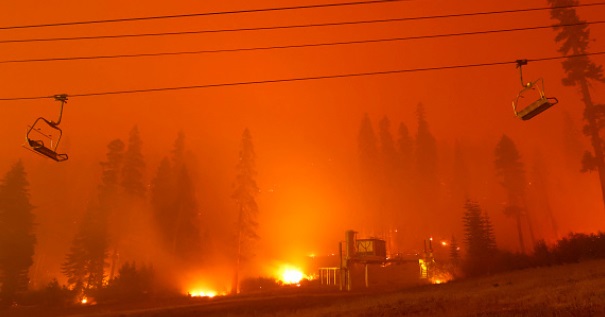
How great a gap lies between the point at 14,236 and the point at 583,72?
57.4m

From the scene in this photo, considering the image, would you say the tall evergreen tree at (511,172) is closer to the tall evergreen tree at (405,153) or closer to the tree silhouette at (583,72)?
the tall evergreen tree at (405,153)

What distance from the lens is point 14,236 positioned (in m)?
45.9

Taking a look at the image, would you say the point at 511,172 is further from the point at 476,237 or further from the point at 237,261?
the point at 237,261

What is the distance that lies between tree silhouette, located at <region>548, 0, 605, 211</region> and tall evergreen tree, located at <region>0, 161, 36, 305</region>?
5463 cm

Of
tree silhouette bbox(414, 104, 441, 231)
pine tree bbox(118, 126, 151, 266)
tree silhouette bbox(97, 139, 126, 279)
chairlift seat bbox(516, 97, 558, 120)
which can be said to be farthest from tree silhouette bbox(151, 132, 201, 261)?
chairlift seat bbox(516, 97, 558, 120)

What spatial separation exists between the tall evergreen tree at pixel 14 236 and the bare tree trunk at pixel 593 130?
2159 inches

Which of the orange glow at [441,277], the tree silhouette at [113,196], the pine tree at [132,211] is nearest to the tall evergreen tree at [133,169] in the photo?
the pine tree at [132,211]

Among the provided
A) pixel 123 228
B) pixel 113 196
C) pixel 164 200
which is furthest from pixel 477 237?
pixel 123 228

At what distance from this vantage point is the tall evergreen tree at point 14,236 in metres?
43.6

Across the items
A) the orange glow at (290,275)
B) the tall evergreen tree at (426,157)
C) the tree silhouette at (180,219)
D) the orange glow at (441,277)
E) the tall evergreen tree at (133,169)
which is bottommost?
the orange glow at (441,277)

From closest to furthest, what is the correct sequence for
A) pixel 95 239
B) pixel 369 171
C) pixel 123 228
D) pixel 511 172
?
pixel 95 239 < pixel 123 228 < pixel 511 172 < pixel 369 171

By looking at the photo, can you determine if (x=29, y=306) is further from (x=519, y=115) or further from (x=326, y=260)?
(x=519, y=115)

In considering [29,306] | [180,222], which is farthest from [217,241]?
[29,306]

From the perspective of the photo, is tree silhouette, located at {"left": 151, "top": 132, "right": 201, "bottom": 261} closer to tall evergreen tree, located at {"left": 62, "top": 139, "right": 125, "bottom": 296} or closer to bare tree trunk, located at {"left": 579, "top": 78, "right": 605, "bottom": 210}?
tall evergreen tree, located at {"left": 62, "top": 139, "right": 125, "bottom": 296}
